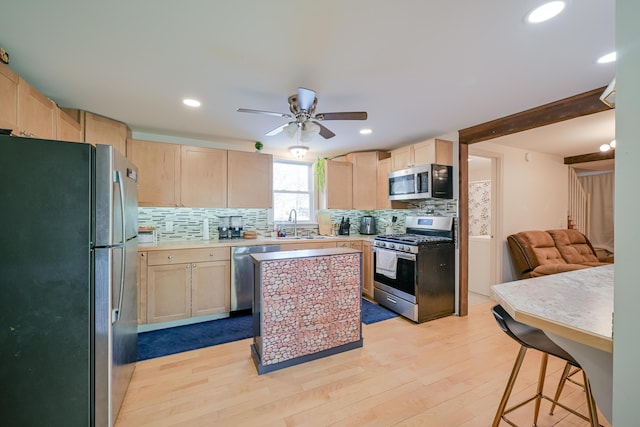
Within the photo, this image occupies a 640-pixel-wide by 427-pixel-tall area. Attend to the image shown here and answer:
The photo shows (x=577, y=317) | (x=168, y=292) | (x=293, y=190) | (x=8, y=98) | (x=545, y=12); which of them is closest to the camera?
(x=577, y=317)

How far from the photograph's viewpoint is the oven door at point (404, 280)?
3.12 meters

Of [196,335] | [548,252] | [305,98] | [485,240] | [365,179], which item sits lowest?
[196,335]

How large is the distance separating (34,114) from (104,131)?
89cm

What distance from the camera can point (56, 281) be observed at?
1360 mm

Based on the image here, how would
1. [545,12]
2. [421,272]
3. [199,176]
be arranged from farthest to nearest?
[199,176] → [421,272] → [545,12]

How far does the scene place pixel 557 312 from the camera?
41.3 inches

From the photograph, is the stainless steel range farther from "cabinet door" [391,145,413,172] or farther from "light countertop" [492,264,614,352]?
"light countertop" [492,264,614,352]

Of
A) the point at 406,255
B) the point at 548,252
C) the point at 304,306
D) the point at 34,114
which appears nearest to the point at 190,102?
the point at 34,114

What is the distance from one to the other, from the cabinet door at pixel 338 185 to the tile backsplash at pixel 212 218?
0.62 m

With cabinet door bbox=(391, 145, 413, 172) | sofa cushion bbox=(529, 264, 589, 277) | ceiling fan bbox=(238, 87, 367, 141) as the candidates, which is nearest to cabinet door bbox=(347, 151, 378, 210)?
cabinet door bbox=(391, 145, 413, 172)

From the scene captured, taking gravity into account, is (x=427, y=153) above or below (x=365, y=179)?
above

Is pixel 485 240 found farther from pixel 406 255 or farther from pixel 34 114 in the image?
pixel 34 114

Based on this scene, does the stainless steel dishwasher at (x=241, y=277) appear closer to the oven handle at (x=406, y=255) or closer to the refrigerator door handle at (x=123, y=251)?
the refrigerator door handle at (x=123, y=251)

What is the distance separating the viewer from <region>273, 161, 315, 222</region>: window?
14.2ft
